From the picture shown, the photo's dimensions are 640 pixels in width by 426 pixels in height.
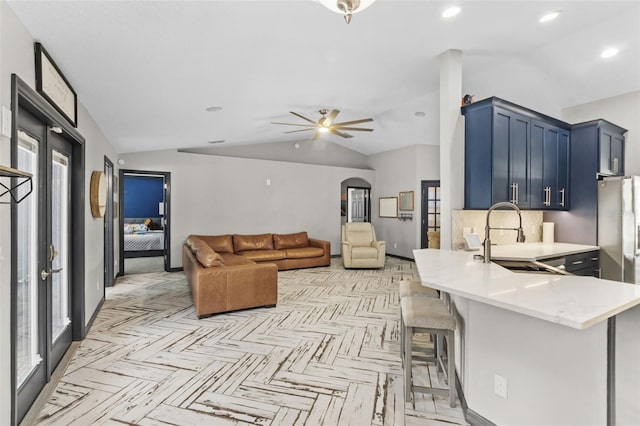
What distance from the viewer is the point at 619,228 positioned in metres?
3.74

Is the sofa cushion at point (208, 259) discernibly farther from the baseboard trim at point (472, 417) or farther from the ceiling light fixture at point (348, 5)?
the ceiling light fixture at point (348, 5)

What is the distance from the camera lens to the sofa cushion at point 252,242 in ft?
22.6

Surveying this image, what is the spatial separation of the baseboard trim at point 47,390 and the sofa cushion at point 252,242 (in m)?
3.92

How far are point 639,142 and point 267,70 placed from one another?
4.85 m

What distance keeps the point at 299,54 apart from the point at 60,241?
2722 mm

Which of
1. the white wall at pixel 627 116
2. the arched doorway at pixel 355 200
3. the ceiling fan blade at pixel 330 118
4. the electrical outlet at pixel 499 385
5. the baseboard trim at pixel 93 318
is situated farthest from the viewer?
the arched doorway at pixel 355 200

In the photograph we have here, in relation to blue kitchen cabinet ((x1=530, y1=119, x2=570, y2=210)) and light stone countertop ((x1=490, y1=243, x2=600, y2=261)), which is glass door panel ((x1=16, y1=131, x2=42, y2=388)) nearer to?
light stone countertop ((x1=490, y1=243, x2=600, y2=261))

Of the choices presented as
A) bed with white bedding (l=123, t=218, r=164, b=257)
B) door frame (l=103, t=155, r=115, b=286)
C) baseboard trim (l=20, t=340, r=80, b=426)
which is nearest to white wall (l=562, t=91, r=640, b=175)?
baseboard trim (l=20, t=340, r=80, b=426)

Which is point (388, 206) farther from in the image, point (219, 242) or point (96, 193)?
point (96, 193)

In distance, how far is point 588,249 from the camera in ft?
12.4

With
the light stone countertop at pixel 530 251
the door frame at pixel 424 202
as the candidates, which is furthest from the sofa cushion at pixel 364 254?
the light stone countertop at pixel 530 251

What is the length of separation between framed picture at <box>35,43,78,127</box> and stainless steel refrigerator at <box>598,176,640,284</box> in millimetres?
5416

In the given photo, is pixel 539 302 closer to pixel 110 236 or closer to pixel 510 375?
pixel 510 375

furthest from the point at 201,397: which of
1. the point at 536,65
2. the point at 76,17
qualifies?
the point at 536,65
